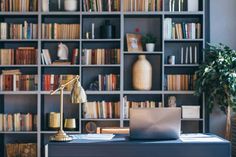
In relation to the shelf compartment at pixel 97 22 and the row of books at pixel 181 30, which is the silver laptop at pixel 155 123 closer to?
the row of books at pixel 181 30

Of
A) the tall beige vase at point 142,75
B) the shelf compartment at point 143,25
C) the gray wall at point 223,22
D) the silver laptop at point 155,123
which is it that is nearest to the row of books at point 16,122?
the tall beige vase at point 142,75

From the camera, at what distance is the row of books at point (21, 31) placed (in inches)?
225

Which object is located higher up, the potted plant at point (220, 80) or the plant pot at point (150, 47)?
the plant pot at point (150, 47)

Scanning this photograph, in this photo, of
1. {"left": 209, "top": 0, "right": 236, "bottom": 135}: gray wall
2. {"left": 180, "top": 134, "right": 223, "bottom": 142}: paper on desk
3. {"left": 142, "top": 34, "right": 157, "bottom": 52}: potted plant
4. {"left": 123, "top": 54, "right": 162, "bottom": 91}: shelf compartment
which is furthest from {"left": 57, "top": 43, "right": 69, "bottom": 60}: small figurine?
{"left": 180, "top": 134, "right": 223, "bottom": 142}: paper on desk

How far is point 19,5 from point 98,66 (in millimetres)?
1417

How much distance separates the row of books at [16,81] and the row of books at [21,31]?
513 millimetres

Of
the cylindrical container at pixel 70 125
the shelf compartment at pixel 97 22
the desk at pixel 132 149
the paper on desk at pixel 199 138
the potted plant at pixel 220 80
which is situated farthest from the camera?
the shelf compartment at pixel 97 22

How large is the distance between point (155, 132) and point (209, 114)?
106 inches

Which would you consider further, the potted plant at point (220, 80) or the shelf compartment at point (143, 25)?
the shelf compartment at point (143, 25)

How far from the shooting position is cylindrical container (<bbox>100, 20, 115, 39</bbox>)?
5.69m

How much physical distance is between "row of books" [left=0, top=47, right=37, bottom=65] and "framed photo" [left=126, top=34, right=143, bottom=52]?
4.41 feet

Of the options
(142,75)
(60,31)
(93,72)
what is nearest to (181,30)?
(142,75)

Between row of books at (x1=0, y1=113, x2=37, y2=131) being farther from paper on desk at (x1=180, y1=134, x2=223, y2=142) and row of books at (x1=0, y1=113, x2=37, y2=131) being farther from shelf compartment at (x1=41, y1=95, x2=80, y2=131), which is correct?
paper on desk at (x1=180, y1=134, x2=223, y2=142)

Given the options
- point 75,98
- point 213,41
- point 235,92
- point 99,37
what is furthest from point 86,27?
point 75,98
